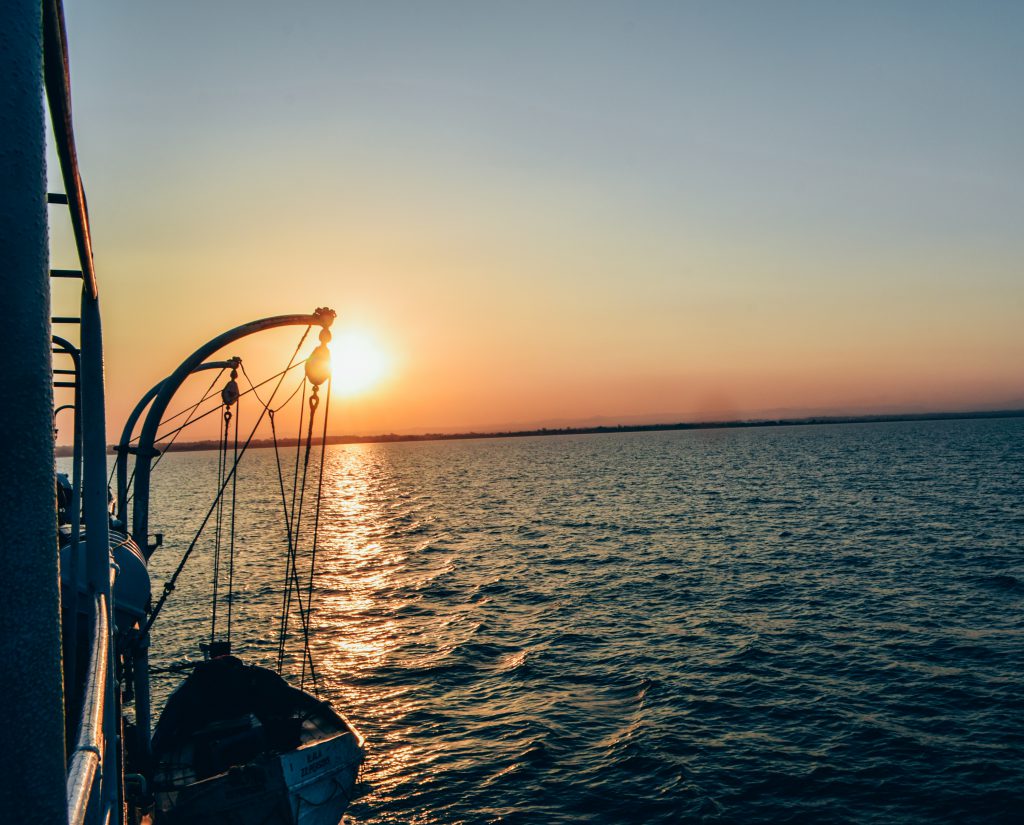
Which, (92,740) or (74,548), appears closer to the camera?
(92,740)

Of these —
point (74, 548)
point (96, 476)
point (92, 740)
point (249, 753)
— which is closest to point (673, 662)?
point (249, 753)

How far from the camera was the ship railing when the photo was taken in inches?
91.1

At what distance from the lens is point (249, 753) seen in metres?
15.2

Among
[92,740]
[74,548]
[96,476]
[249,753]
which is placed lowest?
[249,753]

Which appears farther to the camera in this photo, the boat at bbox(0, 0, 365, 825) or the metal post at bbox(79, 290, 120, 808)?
the metal post at bbox(79, 290, 120, 808)

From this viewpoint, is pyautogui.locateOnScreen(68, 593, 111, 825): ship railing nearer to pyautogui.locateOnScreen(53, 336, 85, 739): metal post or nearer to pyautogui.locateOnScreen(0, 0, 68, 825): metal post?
pyautogui.locateOnScreen(53, 336, 85, 739): metal post

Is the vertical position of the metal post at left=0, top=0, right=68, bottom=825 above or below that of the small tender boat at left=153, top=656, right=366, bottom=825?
above

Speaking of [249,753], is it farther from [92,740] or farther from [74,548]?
[92,740]

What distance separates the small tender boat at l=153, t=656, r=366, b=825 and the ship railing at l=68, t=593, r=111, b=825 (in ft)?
37.8

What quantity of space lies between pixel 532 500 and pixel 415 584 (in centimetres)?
4466

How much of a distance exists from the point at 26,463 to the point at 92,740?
190 centimetres

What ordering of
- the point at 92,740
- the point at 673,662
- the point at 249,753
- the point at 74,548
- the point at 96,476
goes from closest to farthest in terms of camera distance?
the point at 92,740
the point at 96,476
the point at 74,548
the point at 249,753
the point at 673,662

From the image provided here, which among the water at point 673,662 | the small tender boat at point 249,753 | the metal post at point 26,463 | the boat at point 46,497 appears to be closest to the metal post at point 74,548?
the boat at point 46,497

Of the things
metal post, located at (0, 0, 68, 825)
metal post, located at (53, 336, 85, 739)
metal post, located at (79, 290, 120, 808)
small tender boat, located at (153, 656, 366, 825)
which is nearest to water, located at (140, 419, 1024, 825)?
small tender boat, located at (153, 656, 366, 825)
